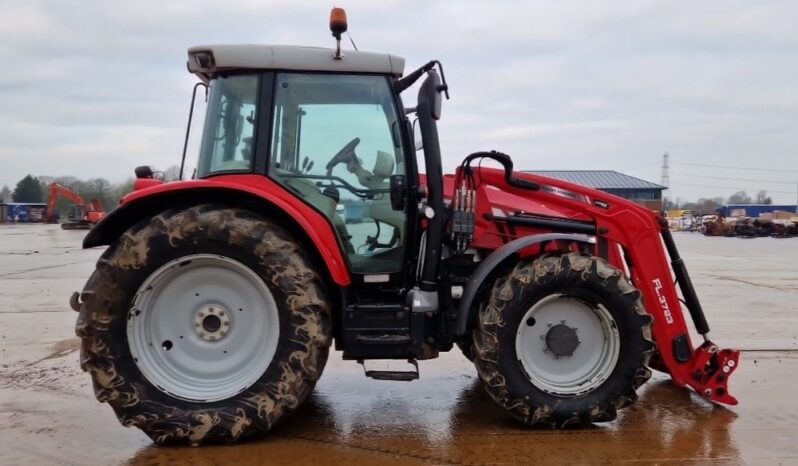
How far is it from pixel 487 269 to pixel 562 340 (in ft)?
2.22

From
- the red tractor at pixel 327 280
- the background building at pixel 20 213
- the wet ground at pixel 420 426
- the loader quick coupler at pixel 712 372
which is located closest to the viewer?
the wet ground at pixel 420 426

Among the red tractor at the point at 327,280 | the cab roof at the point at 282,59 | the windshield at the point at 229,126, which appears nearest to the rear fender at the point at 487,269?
the red tractor at the point at 327,280

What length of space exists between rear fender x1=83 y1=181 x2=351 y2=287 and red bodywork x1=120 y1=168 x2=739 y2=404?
1.16 feet

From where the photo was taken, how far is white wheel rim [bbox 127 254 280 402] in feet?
12.0

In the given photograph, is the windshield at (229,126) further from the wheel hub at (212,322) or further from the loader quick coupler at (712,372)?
the loader quick coupler at (712,372)

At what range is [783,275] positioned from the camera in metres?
13.3

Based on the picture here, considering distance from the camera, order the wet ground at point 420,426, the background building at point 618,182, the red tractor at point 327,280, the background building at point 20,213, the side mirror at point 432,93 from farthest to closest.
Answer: the background building at point 20,213 → the background building at point 618,182 → the side mirror at point 432,93 → the red tractor at point 327,280 → the wet ground at point 420,426

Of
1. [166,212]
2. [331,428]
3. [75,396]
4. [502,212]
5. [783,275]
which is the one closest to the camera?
[166,212]

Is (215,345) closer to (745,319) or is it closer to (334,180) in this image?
(334,180)

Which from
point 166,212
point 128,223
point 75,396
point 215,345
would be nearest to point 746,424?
point 215,345

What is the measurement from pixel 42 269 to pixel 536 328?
46.2 feet

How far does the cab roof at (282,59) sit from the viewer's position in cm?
375

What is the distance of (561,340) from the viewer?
3.90 metres

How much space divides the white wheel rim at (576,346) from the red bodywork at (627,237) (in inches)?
16.8
